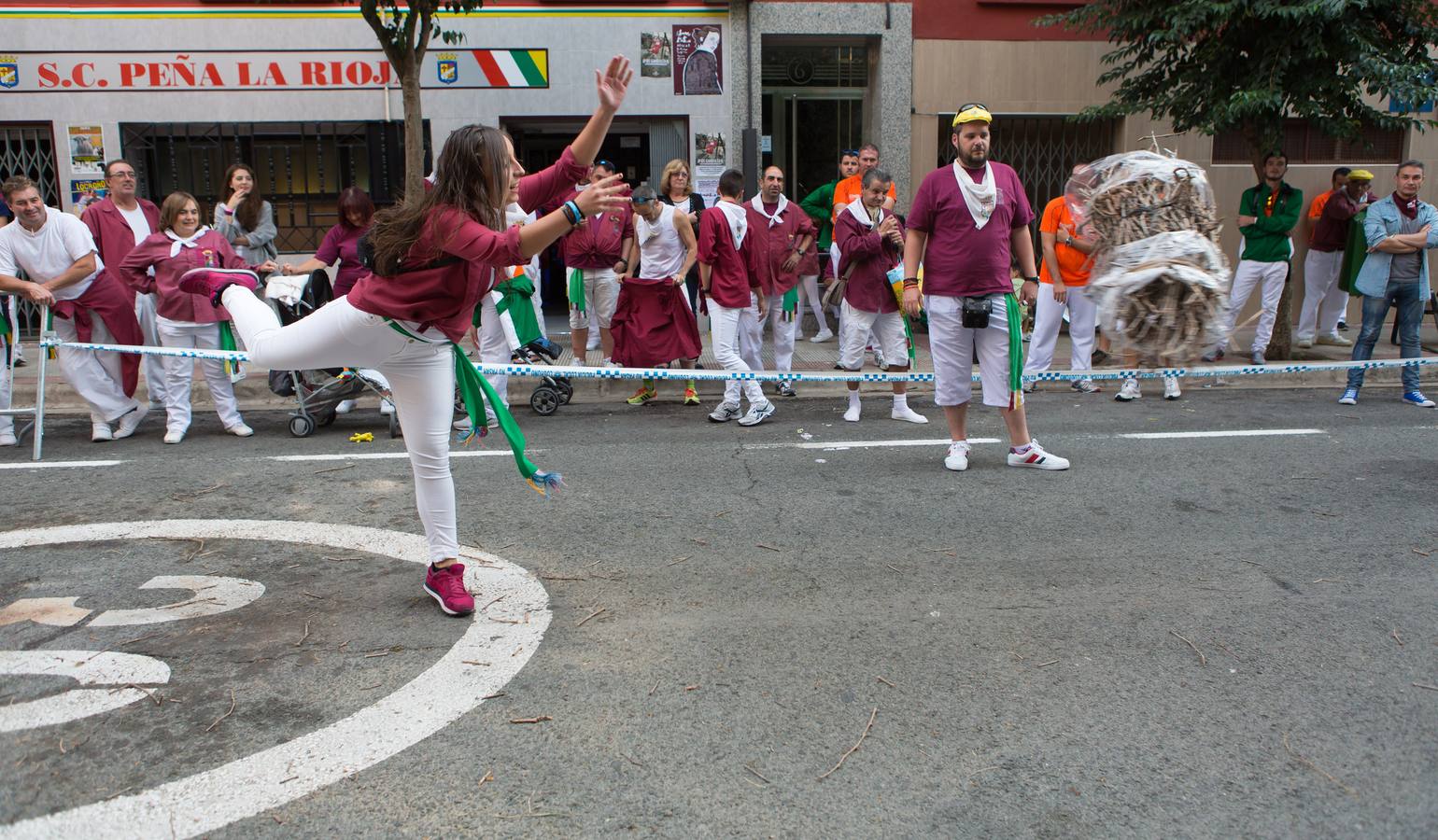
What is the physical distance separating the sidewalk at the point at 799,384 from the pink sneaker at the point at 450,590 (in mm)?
5473

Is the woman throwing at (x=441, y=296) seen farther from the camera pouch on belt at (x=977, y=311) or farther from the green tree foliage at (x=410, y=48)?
the green tree foliage at (x=410, y=48)

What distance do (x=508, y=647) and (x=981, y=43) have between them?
1234cm

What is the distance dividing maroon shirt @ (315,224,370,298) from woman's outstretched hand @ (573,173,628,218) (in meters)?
4.87

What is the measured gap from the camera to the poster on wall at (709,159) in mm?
14023

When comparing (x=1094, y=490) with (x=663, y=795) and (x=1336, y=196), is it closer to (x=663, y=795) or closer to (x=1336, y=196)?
(x=663, y=795)

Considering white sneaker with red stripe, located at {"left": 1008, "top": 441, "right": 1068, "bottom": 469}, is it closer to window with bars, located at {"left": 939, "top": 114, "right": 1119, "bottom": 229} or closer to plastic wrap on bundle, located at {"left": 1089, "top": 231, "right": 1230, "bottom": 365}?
plastic wrap on bundle, located at {"left": 1089, "top": 231, "right": 1230, "bottom": 365}

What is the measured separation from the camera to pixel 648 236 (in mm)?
9320

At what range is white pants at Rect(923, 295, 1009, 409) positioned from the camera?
21.4ft

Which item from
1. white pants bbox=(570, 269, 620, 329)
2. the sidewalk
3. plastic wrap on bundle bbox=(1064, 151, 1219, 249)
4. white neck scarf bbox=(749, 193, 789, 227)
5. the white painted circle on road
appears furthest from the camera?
white pants bbox=(570, 269, 620, 329)

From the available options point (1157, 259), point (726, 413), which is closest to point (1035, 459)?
point (1157, 259)

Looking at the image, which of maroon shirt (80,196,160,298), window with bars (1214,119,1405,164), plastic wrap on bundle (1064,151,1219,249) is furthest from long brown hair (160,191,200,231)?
window with bars (1214,119,1405,164)

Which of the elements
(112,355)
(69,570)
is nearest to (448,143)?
(69,570)

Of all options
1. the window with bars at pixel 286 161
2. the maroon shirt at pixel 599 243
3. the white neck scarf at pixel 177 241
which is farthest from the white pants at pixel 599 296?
the window with bars at pixel 286 161

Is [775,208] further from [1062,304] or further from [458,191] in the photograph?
[458,191]
